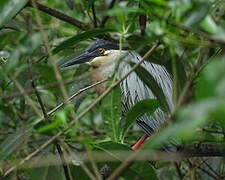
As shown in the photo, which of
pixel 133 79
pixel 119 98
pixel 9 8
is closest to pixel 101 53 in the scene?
pixel 133 79

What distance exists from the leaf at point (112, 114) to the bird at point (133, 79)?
2.47 ft

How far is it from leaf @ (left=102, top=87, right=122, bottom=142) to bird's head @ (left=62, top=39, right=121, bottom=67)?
1324mm

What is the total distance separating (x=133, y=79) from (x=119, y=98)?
1182 mm

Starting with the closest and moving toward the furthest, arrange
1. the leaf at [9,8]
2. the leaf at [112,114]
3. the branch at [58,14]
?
the leaf at [9,8], the leaf at [112,114], the branch at [58,14]

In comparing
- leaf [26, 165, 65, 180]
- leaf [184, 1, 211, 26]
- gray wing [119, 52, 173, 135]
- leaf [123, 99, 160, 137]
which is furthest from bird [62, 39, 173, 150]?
leaf [184, 1, 211, 26]

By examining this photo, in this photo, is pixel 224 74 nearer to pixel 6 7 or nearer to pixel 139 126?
pixel 6 7

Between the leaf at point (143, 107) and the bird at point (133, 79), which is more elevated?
the bird at point (133, 79)

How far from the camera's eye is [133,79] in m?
3.54

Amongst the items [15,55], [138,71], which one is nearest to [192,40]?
[15,55]

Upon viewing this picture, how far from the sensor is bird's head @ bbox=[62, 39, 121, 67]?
3.68 meters

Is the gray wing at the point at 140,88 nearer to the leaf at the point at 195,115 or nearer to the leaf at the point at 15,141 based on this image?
the leaf at the point at 15,141

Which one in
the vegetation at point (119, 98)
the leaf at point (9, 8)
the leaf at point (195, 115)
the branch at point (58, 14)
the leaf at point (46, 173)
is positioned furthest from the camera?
the branch at point (58, 14)

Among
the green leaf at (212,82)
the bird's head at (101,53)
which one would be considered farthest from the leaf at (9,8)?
the bird's head at (101,53)

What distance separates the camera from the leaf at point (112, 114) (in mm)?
2297
